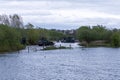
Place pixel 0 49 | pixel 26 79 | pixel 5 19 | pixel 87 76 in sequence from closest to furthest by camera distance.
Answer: pixel 26 79
pixel 87 76
pixel 0 49
pixel 5 19

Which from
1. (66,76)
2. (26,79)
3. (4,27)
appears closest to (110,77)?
(66,76)

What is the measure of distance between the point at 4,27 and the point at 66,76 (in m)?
94.0

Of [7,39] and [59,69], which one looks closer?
[59,69]

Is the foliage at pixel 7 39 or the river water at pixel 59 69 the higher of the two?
the foliage at pixel 7 39

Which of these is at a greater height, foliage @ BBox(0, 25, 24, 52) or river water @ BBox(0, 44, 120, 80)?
foliage @ BBox(0, 25, 24, 52)

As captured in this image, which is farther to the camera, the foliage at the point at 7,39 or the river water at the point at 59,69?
the foliage at the point at 7,39

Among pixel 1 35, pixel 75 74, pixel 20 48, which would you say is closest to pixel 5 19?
pixel 20 48

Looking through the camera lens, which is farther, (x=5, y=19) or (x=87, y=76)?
(x=5, y=19)

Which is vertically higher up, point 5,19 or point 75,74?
point 5,19

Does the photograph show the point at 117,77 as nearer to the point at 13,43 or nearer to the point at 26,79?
the point at 26,79

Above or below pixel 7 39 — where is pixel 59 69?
below

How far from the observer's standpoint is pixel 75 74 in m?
61.5

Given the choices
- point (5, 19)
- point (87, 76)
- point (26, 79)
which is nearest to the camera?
point (26, 79)

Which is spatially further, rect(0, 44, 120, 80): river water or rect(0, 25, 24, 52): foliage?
rect(0, 25, 24, 52): foliage
